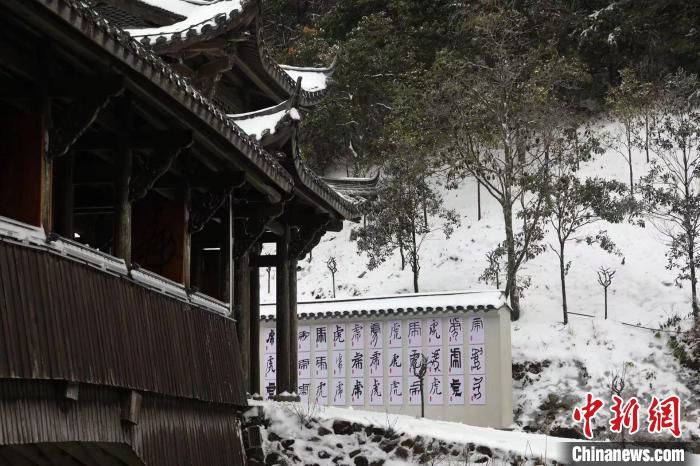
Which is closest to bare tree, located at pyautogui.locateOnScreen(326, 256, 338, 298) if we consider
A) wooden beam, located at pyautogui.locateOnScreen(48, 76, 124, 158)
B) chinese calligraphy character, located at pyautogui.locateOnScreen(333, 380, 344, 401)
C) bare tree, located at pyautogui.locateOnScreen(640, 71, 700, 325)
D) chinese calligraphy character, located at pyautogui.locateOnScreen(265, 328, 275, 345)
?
chinese calligraphy character, located at pyautogui.locateOnScreen(265, 328, 275, 345)

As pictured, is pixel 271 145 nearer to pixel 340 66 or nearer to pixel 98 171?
pixel 98 171

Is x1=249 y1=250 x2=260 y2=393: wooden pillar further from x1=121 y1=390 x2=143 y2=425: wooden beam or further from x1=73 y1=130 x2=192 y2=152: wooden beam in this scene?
x1=121 y1=390 x2=143 y2=425: wooden beam

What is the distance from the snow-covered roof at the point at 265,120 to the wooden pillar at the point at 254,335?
13.5 ft

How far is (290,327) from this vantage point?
1880cm

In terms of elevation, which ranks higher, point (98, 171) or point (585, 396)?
point (98, 171)

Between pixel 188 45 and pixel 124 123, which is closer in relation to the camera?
pixel 124 123

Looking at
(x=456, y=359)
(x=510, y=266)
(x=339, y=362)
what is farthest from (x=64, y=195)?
(x=510, y=266)

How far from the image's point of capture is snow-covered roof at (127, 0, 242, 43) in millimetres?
14703

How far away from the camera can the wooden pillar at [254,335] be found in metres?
18.1

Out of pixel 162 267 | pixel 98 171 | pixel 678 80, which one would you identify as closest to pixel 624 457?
pixel 162 267

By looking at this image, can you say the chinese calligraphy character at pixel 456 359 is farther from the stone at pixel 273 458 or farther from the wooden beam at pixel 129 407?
the wooden beam at pixel 129 407

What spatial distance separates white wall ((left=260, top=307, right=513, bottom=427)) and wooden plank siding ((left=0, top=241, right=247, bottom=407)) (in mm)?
11676

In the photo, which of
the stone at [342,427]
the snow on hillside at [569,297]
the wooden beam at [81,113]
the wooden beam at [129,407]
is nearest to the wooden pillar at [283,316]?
the stone at [342,427]

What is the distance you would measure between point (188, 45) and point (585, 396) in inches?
627
